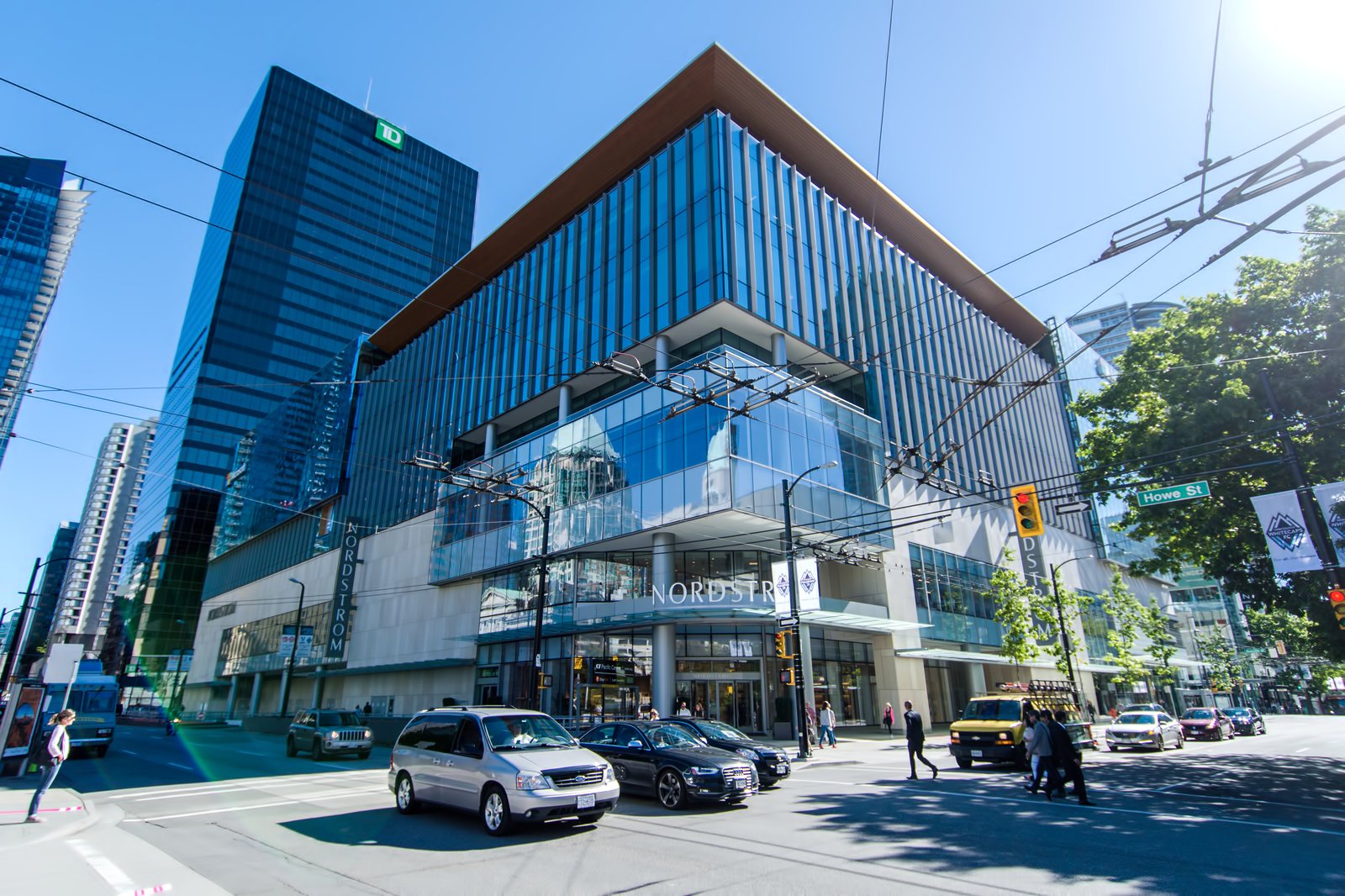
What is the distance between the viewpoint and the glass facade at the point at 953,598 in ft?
128

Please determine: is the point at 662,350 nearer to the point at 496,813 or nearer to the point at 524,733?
the point at 524,733

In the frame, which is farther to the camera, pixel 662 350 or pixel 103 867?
pixel 662 350

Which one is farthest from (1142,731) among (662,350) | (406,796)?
(406,796)

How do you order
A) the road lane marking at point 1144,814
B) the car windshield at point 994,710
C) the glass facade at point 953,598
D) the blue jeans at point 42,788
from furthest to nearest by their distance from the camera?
the glass facade at point 953,598
the car windshield at point 994,710
the blue jeans at point 42,788
the road lane marking at point 1144,814

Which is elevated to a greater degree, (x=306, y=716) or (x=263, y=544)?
(x=263, y=544)

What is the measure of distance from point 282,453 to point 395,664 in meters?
40.3

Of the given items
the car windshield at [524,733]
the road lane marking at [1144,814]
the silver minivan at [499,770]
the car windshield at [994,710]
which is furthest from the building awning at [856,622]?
the silver minivan at [499,770]

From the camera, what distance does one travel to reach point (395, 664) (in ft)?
153

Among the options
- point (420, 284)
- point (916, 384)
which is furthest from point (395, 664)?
point (420, 284)

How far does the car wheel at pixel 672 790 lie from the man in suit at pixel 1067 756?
7.19 meters

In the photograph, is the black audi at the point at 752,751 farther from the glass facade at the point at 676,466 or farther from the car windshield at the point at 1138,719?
the car windshield at the point at 1138,719

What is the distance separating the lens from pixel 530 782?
9.74 metres

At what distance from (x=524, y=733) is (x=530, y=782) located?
4.77 ft

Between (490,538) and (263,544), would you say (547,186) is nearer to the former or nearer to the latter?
(490,538)
